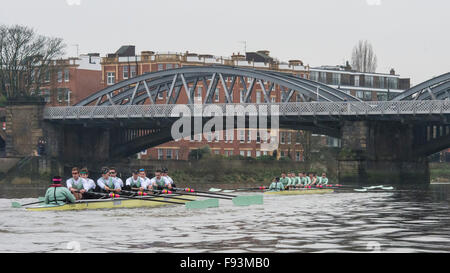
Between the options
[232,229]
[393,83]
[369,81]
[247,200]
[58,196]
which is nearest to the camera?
[232,229]

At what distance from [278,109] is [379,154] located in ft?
29.9

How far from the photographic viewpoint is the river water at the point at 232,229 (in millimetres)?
24673

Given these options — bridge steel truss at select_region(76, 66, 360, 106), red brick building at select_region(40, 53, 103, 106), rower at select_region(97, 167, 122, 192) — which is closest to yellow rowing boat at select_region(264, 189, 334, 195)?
rower at select_region(97, 167, 122, 192)

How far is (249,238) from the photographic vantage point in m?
26.8

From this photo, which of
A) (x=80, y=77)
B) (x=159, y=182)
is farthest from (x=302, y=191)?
(x=80, y=77)

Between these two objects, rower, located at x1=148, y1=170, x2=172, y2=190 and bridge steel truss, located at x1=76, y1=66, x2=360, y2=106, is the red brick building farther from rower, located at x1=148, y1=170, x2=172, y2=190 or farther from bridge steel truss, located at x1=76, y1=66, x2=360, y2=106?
rower, located at x1=148, y1=170, x2=172, y2=190

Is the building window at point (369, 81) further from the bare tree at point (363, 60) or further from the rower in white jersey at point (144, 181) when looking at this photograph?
the rower in white jersey at point (144, 181)

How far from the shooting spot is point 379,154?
78062 millimetres

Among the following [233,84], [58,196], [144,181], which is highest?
[233,84]

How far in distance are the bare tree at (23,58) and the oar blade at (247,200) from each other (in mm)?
50235

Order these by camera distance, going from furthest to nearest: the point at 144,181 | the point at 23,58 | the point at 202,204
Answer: the point at 23,58
the point at 144,181
the point at 202,204

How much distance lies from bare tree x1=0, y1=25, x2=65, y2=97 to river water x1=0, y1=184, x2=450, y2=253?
51302 millimetres

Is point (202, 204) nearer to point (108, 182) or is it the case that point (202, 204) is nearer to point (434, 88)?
point (108, 182)
